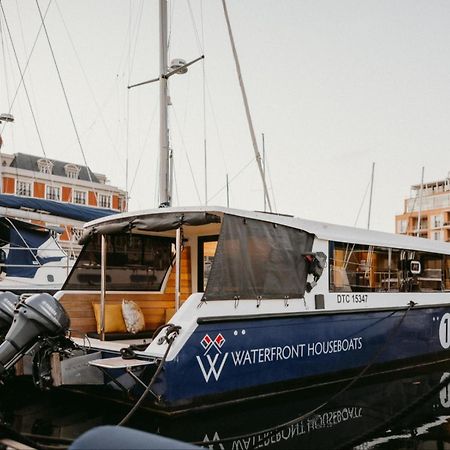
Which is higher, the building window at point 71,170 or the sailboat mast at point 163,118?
the building window at point 71,170

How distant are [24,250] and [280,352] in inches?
345

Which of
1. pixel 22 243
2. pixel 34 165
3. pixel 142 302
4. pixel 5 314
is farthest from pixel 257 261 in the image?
pixel 34 165

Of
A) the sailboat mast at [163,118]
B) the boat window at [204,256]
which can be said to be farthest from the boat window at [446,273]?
the sailboat mast at [163,118]

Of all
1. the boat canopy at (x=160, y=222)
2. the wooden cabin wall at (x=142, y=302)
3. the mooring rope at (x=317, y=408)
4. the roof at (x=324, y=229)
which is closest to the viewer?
the mooring rope at (x=317, y=408)

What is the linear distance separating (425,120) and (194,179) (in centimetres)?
645

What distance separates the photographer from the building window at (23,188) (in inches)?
1953

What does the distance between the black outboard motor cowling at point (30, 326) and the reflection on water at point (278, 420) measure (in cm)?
81

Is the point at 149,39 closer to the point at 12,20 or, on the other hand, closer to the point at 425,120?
the point at 12,20

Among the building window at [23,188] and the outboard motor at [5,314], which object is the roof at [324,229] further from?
the building window at [23,188]

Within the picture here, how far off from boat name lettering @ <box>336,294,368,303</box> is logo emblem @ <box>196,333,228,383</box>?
7.77 feet

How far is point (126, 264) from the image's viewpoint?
8336 mm

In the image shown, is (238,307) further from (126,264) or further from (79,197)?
(79,197)

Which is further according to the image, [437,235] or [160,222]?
[437,235]

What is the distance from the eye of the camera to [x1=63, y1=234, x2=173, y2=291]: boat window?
25.7ft
